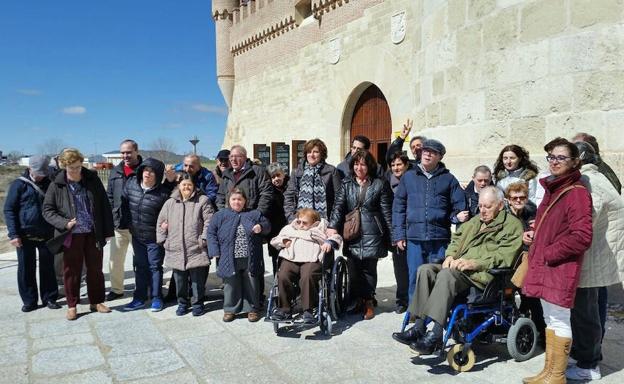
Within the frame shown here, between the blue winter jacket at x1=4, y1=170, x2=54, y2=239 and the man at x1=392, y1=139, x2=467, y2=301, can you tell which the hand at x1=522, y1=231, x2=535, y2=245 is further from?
the blue winter jacket at x1=4, y1=170, x2=54, y2=239

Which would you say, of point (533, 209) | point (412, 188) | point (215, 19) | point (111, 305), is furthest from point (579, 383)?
point (215, 19)

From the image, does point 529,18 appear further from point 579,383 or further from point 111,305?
point 111,305

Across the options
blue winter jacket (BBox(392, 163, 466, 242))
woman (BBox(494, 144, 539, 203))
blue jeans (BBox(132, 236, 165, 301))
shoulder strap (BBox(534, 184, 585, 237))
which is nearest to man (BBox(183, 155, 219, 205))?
blue jeans (BBox(132, 236, 165, 301))

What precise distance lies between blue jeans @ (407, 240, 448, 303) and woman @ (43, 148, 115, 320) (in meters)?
2.97

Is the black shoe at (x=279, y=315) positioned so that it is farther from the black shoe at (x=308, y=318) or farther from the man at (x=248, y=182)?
the man at (x=248, y=182)

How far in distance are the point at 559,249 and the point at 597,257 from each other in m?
0.32

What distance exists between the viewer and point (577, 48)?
15.5 ft

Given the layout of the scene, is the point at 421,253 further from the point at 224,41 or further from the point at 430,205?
the point at 224,41

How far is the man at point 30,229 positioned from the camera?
4.75m

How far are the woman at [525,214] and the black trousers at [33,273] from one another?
4480 mm

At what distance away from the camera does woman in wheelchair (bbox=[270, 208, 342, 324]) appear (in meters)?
4.08

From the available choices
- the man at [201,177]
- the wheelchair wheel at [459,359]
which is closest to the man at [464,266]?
the wheelchair wheel at [459,359]

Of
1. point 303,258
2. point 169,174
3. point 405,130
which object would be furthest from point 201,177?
point 405,130

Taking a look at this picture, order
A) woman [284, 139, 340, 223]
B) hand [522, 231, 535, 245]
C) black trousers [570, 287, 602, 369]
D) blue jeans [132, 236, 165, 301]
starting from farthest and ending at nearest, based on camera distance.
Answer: blue jeans [132, 236, 165, 301]
woman [284, 139, 340, 223]
hand [522, 231, 535, 245]
black trousers [570, 287, 602, 369]
